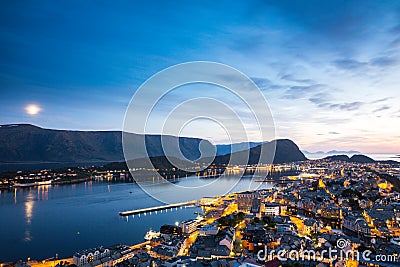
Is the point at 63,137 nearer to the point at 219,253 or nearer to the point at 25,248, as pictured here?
the point at 25,248

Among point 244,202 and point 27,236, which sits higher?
point 244,202

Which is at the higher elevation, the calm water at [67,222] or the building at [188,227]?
the building at [188,227]

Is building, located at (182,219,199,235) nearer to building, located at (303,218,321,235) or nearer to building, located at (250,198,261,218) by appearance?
building, located at (250,198,261,218)

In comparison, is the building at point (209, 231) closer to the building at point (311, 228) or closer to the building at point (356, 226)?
the building at point (311, 228)

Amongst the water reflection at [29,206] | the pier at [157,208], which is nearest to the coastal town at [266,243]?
the pier at [157,208]

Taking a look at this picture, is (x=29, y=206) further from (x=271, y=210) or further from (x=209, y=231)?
(x=271, y=210)

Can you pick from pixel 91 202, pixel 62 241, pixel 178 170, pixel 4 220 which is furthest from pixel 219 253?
pixel 178 170

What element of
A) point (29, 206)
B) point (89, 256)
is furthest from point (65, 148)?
point (89, 256)

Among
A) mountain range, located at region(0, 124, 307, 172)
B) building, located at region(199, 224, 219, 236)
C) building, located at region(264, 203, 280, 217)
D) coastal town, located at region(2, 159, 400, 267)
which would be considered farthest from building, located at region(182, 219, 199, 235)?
mountain range, located at region(0, 124, 307, 172)
